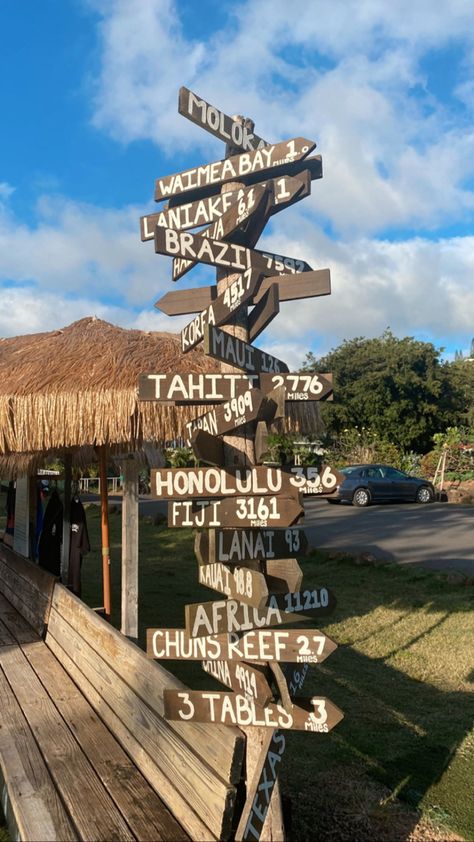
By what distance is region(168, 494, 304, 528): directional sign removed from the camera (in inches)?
109

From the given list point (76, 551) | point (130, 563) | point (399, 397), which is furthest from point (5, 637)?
point (399, 397)

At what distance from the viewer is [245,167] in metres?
3.58

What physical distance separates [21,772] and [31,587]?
3504mm

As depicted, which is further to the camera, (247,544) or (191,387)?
(191,387)

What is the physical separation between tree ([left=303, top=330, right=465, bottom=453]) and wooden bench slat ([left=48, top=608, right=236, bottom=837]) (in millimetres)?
31495

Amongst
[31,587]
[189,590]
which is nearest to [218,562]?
[31,587]

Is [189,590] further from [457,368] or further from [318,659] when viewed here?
[457,368]

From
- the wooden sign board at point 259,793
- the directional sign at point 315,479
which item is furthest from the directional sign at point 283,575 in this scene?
the wooden sign board at point 259,793

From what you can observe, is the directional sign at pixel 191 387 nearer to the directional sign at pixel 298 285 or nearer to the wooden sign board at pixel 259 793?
the directional sign at pixel 298 285

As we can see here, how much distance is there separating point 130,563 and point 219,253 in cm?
333

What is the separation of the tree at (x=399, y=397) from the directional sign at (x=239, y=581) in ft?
105

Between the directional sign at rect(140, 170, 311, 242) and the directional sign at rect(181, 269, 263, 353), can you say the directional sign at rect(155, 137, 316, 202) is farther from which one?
the directional sign at rect(181, 269, 263, 353)

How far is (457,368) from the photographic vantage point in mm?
41469

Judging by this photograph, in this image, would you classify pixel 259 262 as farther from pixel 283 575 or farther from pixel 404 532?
pixel 404 532
